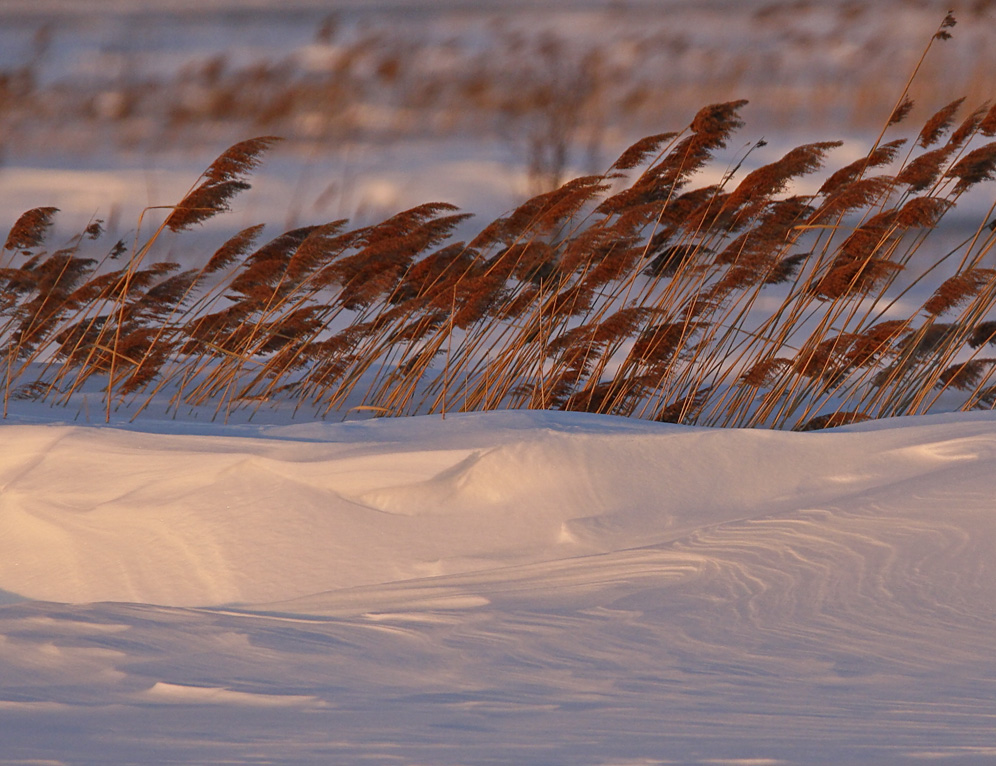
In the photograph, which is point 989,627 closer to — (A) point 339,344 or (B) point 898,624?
(B) point 898,624

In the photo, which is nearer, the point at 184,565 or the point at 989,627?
the point at 989,627

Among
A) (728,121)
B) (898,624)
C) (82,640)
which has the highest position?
(728,121)

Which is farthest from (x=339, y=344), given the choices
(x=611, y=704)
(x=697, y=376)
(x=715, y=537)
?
(x=611, y=704)

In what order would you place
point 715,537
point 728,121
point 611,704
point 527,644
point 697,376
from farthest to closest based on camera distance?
1. point 697,376
2. point 728,121
3. point 715,537
4. point 527,644
5. point 611,704

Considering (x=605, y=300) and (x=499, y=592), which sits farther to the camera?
(x=605, y=300)

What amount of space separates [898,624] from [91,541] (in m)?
1.45

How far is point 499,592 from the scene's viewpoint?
1.55 m

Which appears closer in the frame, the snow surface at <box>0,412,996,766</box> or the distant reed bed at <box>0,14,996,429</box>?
the snow surface at <box>0,412,996,766</box>

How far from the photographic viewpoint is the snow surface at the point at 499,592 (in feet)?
3.51

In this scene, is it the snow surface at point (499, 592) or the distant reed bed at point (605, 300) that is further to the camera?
the distant reed bed at point (605, 300)

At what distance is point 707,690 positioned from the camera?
1194 mm

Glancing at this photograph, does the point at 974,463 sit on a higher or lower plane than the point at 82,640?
higher

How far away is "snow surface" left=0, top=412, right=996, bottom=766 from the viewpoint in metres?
1.07

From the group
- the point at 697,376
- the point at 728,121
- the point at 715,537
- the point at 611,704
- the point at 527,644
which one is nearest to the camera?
the point at 611,704
